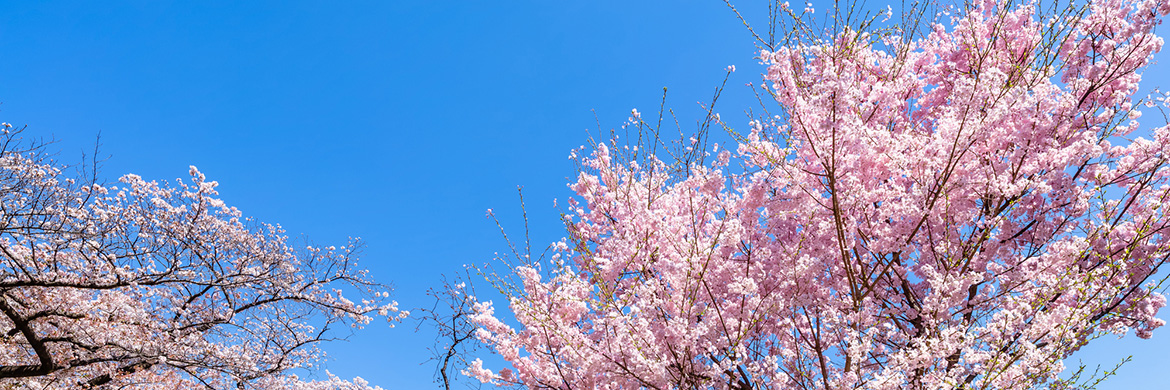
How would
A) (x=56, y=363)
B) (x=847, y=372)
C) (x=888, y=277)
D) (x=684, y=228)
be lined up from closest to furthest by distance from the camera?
(x=847, y=372)
(x=888, y=277)
(x=684, y=228)
(x=56, y=363)

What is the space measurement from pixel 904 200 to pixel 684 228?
6.50ft

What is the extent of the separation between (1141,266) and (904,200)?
195 cm

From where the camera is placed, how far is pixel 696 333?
16.3ft

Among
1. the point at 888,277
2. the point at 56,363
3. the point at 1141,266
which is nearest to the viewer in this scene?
the point at 1141,266

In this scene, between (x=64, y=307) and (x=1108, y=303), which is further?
(x=64, y=307)

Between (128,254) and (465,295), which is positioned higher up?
(128,254)

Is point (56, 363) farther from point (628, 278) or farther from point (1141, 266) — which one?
point (1141, 266)

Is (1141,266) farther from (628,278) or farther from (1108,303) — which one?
(628,278)

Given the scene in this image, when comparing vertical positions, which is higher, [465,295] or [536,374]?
[465,295]

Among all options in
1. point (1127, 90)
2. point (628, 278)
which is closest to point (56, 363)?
point (628, 278)

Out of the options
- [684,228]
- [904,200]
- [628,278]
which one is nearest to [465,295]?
[628,278]

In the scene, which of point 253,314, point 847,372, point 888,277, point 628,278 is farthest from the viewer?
point 253,314

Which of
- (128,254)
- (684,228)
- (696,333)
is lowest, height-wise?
(696,333)

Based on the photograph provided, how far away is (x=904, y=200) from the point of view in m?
5.11
